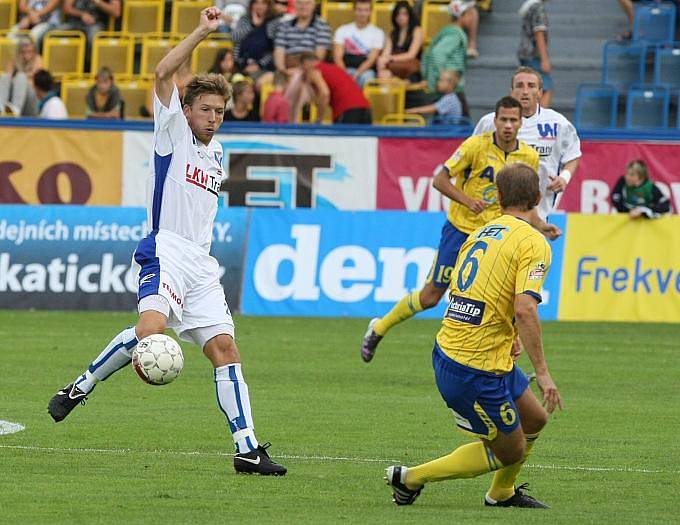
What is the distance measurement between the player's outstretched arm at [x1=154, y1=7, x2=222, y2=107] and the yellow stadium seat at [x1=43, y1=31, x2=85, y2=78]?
16.3m

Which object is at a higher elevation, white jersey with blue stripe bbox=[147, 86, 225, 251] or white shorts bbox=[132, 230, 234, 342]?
white jersey with blue stripe bbox=[147, 86, 225, 251]

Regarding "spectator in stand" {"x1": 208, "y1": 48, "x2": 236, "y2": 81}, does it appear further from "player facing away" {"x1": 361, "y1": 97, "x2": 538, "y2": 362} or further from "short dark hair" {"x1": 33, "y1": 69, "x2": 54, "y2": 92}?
"player facing away" {"x1": 361, "y1": 97, "x2": 538, "y2": 362}

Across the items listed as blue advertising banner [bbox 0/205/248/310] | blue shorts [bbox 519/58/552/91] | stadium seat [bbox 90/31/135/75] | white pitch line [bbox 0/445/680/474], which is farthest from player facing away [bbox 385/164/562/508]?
stadium seat [bbox 90/31/135/75]

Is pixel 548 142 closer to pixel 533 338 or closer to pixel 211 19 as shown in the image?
pixel 211 19

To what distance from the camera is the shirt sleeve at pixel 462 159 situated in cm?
1210

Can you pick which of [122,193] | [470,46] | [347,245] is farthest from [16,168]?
[470,46]

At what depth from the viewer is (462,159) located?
1211cm

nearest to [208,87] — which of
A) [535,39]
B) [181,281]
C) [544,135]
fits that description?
[181,281]

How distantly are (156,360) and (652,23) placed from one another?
16369mm

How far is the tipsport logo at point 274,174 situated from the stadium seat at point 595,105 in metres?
4.29

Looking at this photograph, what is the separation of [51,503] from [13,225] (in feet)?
37.2

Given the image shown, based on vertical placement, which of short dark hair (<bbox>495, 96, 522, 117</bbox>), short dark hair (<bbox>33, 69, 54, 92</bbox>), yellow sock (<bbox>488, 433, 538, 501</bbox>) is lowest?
yellow sock (<bbox>488, 433, 538, 501</bbox>)

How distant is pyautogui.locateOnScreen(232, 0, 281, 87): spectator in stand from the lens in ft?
72.7

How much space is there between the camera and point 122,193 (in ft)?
66.0
